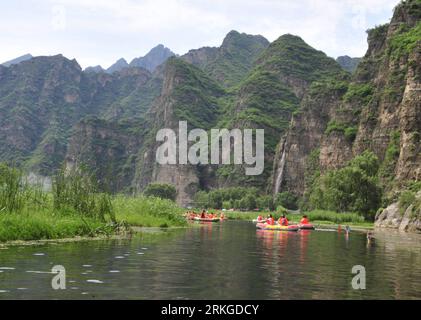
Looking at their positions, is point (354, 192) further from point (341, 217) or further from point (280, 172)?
point (280, 172)

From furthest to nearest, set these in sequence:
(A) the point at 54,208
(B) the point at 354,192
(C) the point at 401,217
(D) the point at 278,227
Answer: (B) the point at 354,192, (C) the point at 401,217, (D) the point at 278,227, (A) the point at 54,208

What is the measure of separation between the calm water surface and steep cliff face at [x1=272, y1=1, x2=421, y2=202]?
7274 centimetres

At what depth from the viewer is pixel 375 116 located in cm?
13412

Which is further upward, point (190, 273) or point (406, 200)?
point (406, 200)

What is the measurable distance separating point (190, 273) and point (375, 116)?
123477 mm

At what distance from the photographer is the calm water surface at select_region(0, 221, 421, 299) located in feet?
49.8

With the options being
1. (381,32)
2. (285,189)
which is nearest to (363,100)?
(381,32)

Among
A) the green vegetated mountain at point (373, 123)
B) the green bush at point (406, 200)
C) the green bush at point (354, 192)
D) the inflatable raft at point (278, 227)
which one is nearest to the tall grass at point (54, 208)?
the inflatable raft at point (278, 227)

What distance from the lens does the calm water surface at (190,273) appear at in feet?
49.8

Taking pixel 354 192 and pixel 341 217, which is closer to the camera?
pixel 341 217

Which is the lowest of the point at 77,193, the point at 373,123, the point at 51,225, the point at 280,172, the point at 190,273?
the point at 190,273

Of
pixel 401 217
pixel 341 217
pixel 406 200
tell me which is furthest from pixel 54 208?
pixel 341 217
